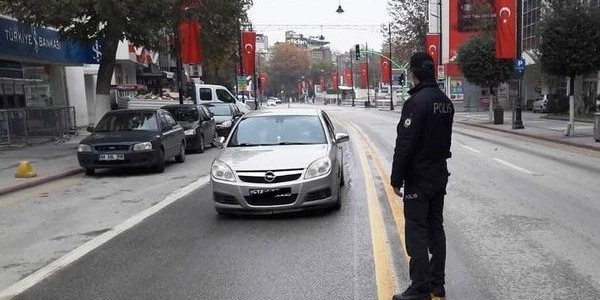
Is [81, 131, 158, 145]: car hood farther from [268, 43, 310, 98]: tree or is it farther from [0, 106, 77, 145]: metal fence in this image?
[268, 43, 310, 98]: tree

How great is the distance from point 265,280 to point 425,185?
5.94 feet

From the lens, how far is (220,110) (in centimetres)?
2542

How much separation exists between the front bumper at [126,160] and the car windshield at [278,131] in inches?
183

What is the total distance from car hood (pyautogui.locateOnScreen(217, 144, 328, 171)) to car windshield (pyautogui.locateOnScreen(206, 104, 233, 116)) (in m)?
16.4

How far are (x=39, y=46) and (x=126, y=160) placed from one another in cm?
1234

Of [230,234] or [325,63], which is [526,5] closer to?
[230,234]

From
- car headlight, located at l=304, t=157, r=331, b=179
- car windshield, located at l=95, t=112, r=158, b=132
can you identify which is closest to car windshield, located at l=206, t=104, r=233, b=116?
car windshield, located at l=95, t=112, r=158, b=132

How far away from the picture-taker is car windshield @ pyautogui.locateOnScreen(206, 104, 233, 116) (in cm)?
2522

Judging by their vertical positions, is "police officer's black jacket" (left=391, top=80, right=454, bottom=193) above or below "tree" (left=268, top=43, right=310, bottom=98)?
below

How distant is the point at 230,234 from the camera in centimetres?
753

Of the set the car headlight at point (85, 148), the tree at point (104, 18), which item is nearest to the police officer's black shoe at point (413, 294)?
the car headlight at point (85, 148)

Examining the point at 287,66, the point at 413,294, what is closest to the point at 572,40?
the point at 413,294

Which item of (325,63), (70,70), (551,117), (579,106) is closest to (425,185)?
(70,70)

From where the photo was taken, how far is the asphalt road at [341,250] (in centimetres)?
537
